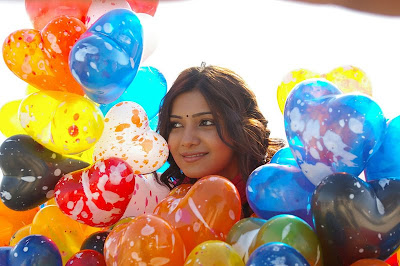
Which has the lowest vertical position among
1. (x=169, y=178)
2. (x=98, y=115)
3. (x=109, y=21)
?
(x=169, y=178)

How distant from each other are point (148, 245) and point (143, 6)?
1091 millimetres

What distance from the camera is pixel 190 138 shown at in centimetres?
186

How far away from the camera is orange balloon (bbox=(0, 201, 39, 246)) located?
1.97 meters

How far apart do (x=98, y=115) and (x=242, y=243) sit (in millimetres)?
648

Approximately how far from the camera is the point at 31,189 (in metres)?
1.68

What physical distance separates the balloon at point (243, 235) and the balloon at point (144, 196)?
0.61m

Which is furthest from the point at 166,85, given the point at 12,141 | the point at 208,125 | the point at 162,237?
the point at 162,237

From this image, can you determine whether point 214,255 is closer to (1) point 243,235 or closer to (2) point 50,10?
(1) point 243,235

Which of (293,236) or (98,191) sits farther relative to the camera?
(98,191)

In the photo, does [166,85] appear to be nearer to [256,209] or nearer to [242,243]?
[256,209]

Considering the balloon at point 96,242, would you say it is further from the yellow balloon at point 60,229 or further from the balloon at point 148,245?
the balloon at point 148,245

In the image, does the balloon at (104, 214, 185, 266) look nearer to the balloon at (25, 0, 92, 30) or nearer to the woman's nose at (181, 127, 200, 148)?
the woman's nose at (181, 127, 200, 148)

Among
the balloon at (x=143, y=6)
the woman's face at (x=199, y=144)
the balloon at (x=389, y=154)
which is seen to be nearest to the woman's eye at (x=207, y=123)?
the woman's face at (x=199, y=144)

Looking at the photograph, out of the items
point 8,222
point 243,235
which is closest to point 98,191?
point 243,235
